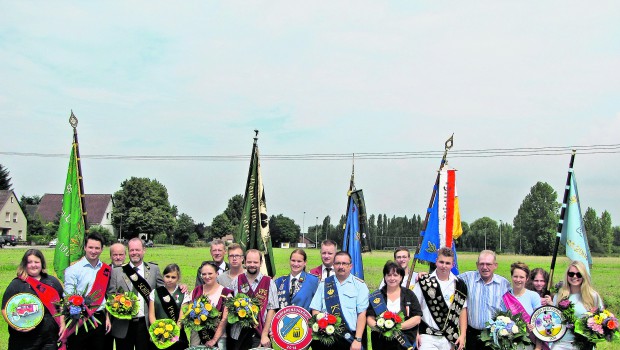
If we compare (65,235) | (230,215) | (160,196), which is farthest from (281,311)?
(230,215)

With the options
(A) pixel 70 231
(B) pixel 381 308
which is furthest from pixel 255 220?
(B) pixel 381 308

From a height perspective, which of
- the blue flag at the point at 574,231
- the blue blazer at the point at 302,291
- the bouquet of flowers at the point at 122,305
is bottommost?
the bouquet of flowers at the point at 122,305

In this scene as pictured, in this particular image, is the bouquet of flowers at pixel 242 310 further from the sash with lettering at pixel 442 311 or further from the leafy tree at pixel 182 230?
the leafy tree at pixel 182 230

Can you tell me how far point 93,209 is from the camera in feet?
378

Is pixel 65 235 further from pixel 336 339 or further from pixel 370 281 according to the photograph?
pixel 370 281

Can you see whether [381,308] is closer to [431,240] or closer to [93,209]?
[431,240]

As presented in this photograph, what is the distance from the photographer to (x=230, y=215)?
13225cm

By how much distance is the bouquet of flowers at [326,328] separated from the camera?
863cm

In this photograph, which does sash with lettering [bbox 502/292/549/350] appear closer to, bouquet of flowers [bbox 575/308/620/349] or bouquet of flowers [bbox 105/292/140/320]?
bouquet of flowers [bbox 575/308/620/349]

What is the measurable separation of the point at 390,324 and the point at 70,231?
7355mm

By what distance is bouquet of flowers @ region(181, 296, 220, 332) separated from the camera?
887 centimetres

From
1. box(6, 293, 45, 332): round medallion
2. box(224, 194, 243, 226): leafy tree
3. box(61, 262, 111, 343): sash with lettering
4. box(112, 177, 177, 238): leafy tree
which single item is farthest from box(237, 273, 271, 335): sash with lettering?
box(224, 194, 243, 226): leafy tree

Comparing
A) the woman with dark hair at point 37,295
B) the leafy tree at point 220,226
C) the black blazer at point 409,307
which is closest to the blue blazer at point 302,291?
the black blazer at point 409,307

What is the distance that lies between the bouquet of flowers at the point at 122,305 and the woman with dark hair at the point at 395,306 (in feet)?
12.1
